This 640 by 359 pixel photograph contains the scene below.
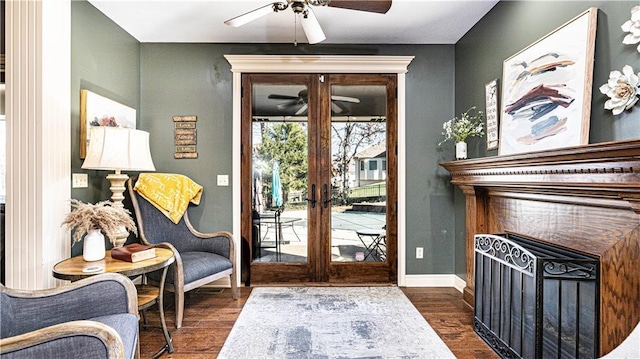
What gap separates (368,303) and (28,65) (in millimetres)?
3126

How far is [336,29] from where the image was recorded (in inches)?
129

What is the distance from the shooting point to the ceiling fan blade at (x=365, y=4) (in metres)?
2.19

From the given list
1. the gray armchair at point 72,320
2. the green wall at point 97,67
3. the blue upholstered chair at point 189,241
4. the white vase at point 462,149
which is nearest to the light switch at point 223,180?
the blue upholstered chair at point 189,241

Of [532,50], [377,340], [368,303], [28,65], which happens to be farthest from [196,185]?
[532,50]

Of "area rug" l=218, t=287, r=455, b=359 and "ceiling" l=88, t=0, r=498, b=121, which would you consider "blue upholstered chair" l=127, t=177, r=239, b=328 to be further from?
"ceiling" l=88, t=0, r=498, b=121

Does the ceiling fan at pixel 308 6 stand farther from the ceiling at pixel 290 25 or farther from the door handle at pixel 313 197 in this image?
the door handle at pixel 313 197

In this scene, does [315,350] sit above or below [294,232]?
below

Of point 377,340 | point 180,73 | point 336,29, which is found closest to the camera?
point 377,340

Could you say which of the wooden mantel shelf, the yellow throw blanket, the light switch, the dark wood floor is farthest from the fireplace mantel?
the yellow throw blanket

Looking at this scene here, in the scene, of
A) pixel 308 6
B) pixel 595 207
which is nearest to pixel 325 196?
pixel 308 6

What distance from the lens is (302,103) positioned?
3.60 m

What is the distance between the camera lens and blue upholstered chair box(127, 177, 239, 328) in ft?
9.44

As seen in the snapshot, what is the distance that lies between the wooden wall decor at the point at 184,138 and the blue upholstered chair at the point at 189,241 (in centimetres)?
56

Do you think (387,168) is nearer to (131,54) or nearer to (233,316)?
(233,316)
